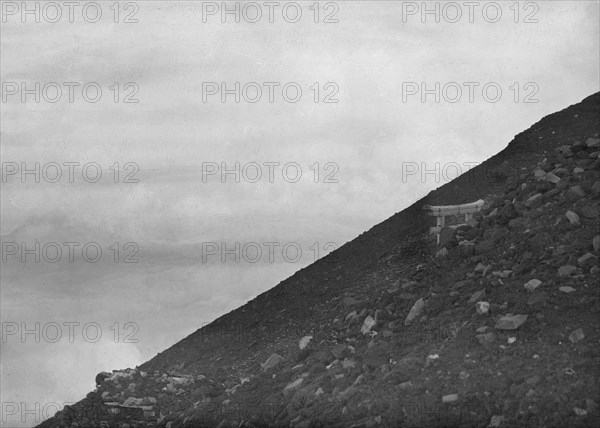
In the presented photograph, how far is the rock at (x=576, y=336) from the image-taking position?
12.7 meters


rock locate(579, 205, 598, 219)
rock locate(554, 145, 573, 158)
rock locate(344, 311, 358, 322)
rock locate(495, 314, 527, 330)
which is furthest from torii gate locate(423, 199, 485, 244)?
rock locate(495, 314, 527, 330)

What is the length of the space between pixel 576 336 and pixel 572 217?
338 centimetres

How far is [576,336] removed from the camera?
12727 millimetres

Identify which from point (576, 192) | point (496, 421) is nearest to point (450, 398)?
Result: point (496, 421)

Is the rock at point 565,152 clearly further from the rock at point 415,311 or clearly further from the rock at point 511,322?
the rock at point 511,322

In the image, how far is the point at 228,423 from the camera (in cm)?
1548

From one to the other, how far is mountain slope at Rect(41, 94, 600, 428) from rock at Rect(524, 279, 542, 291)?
0.07 m

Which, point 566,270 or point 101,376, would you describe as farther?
point 101,376

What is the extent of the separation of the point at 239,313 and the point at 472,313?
9.80m

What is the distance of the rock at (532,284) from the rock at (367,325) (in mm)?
2728

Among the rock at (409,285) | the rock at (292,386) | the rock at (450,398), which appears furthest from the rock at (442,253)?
the rock at (450,398)

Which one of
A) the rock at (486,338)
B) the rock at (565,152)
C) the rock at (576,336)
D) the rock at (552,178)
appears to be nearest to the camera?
the rock at (576,336)

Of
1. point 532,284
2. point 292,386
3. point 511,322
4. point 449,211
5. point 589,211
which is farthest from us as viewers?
point 449,211

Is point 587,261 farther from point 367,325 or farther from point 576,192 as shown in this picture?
point 367,325
